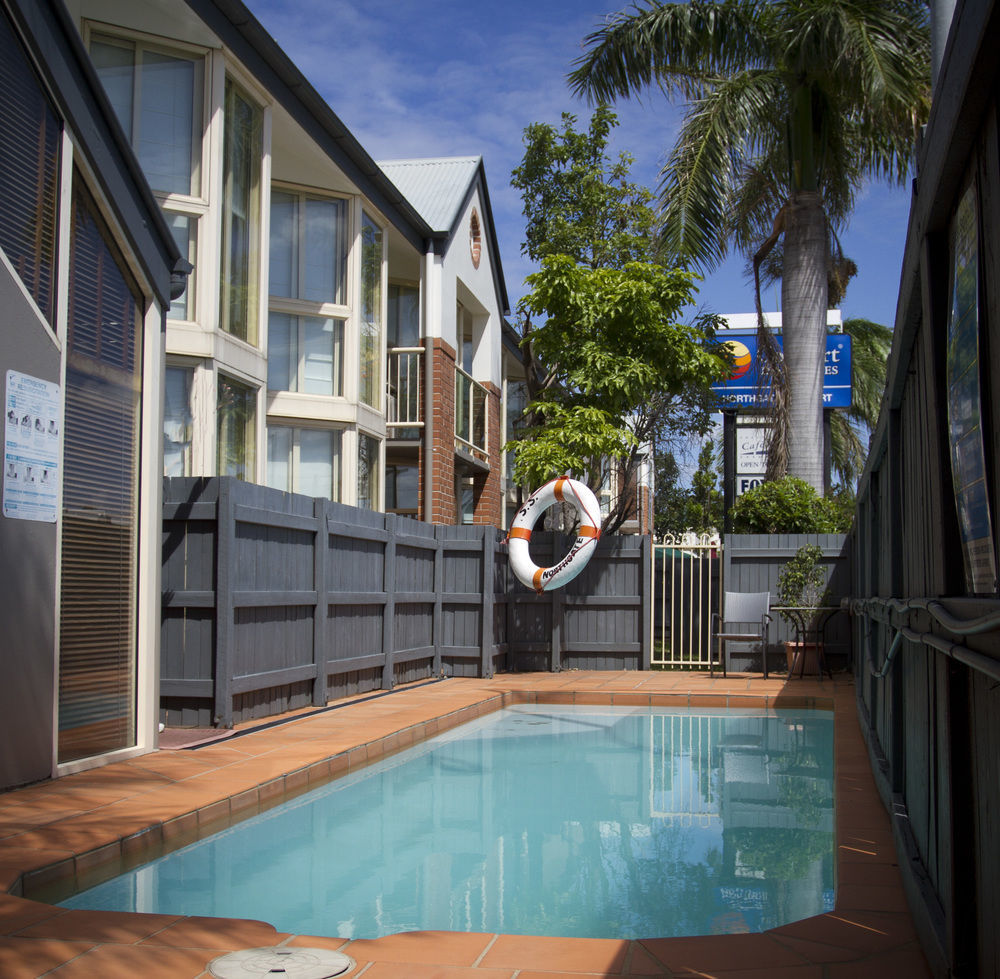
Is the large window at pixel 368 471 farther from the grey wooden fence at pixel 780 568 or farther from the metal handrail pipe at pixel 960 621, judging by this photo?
the metal handrail pipe at pixel 960 621

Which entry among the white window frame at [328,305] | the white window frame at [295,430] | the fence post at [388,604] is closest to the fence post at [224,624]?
the fence post at [388,604]

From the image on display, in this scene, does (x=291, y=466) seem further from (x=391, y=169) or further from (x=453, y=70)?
(x=391, y=169)

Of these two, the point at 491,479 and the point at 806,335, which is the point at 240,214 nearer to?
the point at 806,335

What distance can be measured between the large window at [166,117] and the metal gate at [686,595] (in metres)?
7.37

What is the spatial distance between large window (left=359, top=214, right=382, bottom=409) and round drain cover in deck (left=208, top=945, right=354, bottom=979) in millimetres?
9859

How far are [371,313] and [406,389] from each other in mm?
1614

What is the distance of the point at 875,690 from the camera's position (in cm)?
656

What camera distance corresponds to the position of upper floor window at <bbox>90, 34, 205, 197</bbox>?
8.97 metres

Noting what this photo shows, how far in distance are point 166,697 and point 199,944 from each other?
14.6 feet

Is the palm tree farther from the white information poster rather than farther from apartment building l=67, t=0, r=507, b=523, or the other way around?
the white information poster

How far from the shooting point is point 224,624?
7.23 m

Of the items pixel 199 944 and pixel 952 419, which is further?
pixel 199 944

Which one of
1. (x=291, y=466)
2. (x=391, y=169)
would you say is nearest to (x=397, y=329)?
(x=391, y=169)

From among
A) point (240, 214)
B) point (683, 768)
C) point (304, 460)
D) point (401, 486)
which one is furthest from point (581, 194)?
point (683, 768)
